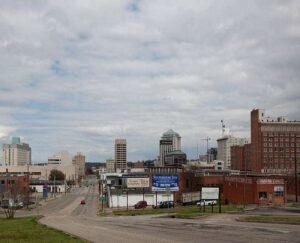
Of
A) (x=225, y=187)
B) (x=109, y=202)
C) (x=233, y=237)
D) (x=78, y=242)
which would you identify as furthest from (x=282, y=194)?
(x=78, y=242)

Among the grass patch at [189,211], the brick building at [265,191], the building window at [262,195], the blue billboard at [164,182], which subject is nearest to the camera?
the grass patch at [189,211]

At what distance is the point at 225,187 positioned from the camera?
408ft

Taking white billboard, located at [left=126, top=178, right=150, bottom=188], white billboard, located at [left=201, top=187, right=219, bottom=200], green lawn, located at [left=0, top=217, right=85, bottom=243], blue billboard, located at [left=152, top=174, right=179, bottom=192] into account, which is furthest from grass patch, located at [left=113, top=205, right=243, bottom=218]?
white billboard, located at [left=126, top=178, right=150, bottom=188]

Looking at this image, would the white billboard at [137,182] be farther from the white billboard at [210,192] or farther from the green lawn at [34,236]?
the green lawn at [34,236]

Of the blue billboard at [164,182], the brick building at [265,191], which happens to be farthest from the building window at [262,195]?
the blue billboard at [164,182]

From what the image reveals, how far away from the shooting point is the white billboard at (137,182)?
5300 inches

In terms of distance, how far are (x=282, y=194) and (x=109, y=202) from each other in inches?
1650

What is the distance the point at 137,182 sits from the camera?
13550 cm

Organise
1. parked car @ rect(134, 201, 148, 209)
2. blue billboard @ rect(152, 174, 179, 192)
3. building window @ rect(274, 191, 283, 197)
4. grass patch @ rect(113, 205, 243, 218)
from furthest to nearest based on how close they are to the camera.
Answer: parked car @ rect(134, 201, 148, 209) → blue billboard @ rect(152, 174, 179, 192) → building window @ rect(274, 191, 283, 197) → grass patch @ rect(113, 205, 243, 218)

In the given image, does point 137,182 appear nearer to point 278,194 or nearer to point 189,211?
point 278,194

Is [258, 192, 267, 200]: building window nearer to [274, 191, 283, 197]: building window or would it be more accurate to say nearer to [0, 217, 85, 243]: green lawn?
[274, 191, 283, 197]: building window

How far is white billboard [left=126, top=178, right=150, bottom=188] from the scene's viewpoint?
135m

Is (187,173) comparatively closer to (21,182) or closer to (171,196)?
(171,196)

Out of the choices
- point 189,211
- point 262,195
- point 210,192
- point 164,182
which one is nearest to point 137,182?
point 164,182
